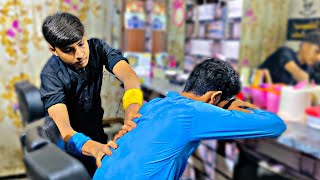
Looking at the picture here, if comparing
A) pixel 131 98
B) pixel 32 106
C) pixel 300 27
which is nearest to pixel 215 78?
pixel 131 98

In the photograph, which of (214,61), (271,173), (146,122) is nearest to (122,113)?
(146,122)

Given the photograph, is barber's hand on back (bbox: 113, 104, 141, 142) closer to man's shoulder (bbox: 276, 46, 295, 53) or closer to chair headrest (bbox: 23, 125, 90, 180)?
chair headrest (bbox: 23, 125, 90, 180)

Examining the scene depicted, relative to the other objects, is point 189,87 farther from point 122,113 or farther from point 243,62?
point 243,62

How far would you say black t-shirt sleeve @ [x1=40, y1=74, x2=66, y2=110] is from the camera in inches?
16.4

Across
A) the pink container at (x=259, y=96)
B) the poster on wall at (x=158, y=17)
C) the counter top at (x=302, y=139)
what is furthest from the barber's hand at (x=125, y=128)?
the poster on wall at (x=158, y=17)

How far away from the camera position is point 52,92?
415mm

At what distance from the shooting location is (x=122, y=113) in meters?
0.44

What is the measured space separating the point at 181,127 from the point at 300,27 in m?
2.31

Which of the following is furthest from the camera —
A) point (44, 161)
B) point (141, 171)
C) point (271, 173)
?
point (271, 173)

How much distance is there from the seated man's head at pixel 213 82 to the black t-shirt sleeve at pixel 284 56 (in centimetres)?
228

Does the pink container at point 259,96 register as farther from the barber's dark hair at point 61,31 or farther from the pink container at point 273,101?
the barber's dark hair at point 61,31

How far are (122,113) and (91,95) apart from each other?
0.16 ft

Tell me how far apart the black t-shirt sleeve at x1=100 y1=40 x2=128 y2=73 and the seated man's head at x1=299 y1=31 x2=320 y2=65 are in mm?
2183

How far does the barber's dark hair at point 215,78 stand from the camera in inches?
17.1
